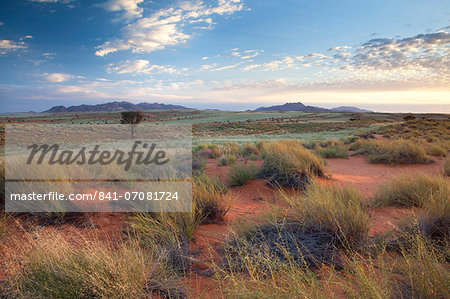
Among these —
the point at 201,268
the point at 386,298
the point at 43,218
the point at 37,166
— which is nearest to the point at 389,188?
the point at 386,298

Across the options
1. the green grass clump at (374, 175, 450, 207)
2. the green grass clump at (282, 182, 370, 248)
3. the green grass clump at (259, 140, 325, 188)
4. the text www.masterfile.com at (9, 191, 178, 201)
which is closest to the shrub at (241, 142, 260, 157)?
the green grass clump at (259, 140, 325, 188)

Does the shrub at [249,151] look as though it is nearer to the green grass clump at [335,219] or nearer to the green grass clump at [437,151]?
the green grass clump at [335,219]

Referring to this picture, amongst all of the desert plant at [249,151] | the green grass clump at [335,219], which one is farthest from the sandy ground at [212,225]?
the desert plant at [249,151]

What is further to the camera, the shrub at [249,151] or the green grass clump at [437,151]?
the shrub at [249,151]

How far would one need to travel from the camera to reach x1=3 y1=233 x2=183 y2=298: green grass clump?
6.20 feet

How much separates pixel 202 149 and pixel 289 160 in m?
7.07

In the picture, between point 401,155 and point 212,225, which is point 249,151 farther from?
point 212,225

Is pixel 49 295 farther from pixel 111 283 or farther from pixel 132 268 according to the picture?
pixel 132 268

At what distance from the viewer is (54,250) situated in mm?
2164

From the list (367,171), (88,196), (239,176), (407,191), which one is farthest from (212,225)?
(367,171)

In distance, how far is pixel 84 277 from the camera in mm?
1923

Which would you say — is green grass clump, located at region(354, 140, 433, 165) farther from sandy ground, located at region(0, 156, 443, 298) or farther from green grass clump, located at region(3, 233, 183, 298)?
green grass clump, located at region(3, 233, 183, 298)

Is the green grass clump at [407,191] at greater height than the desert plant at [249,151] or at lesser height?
lesser

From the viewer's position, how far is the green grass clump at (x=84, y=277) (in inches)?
74.4
